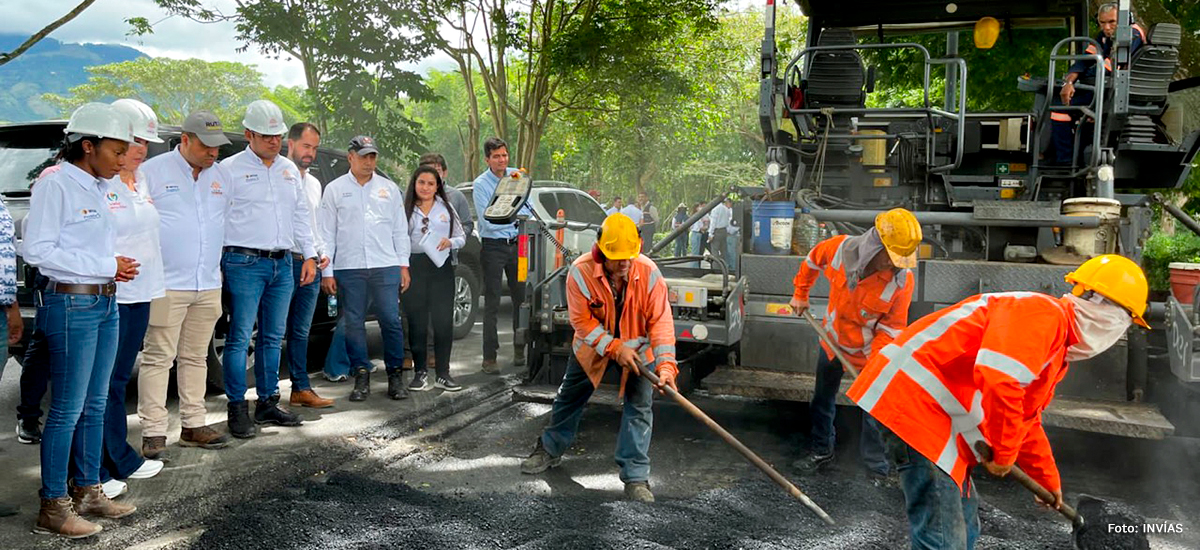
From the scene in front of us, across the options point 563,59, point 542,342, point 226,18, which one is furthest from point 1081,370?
point 226,18

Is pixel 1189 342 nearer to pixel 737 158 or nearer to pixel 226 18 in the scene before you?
pixel 226 18

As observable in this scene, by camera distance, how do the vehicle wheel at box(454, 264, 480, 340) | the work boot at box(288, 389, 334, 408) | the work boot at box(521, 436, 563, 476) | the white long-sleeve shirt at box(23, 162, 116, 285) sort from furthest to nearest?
the vehicle wheel at box(454, 264, 480, 340), the work boot at box(288, 389, 334, 408), the work boot at box(521, 436, 563, 476), the white long-sleeve shirt at box(23, 162, 116, 285)

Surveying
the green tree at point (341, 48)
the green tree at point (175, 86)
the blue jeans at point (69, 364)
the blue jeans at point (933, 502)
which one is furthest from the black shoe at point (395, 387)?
the green tree at point (175, 86)

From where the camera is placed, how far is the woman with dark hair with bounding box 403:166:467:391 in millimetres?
6957

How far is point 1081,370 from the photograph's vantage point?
5512mm

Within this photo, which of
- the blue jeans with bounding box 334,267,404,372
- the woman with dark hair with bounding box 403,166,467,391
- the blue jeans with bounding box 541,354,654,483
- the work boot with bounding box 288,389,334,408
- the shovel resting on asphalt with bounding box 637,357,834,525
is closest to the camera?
the shovel resting on asphalt with bounding box 637,357,834,525

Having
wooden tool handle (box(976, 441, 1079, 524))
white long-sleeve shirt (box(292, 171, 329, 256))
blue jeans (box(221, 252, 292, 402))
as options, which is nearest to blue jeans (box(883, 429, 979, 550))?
wooden tool handle (box(976, 441, 1079, 524))

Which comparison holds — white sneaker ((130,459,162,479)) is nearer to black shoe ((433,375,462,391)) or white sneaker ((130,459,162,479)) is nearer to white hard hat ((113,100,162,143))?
white hard hat ((113,100,162,143))

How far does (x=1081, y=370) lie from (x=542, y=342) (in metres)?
3.35

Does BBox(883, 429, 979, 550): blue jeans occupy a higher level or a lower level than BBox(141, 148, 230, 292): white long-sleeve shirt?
lower

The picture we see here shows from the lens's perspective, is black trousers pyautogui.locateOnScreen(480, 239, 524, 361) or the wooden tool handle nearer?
the wooden tool handle

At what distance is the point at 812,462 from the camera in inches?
207

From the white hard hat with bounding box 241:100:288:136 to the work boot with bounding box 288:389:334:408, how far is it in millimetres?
1793

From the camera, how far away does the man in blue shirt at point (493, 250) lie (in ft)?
25.3
